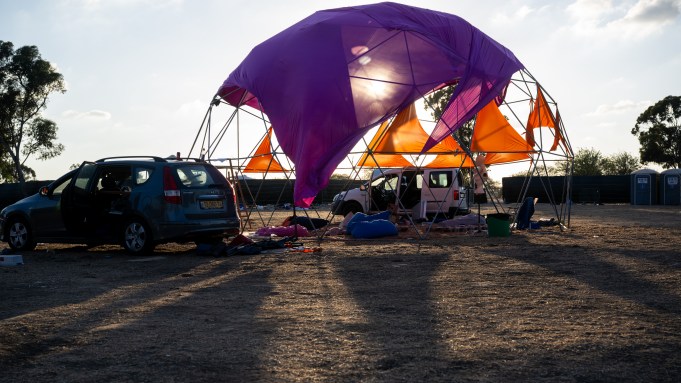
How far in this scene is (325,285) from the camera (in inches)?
334

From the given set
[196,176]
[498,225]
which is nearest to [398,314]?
[196,176]

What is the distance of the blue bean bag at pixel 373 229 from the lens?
1605 centimetres

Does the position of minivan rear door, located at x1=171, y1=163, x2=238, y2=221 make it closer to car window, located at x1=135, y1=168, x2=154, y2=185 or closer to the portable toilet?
car window, located at x1=135, y1=168, x2=154, y2=185

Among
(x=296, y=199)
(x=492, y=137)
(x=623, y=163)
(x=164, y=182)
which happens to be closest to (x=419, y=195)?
(x=492, y=137)

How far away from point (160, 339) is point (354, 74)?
33.2 feet

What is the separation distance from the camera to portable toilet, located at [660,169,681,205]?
4003 centimetres

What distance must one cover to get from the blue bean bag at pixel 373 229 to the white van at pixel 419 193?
5307 mm

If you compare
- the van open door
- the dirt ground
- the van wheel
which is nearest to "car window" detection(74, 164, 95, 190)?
the dirt ground

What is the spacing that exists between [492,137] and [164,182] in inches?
401

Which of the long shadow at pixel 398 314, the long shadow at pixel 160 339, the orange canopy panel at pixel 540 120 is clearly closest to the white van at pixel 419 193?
the orange canopy panel at pixel 540 120

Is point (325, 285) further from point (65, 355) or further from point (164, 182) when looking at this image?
point (164, 182)

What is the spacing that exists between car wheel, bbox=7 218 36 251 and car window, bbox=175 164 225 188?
3.18 m

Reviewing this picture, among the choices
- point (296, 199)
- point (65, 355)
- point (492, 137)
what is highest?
point (492, 137)

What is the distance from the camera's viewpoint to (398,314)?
21.4 ft
